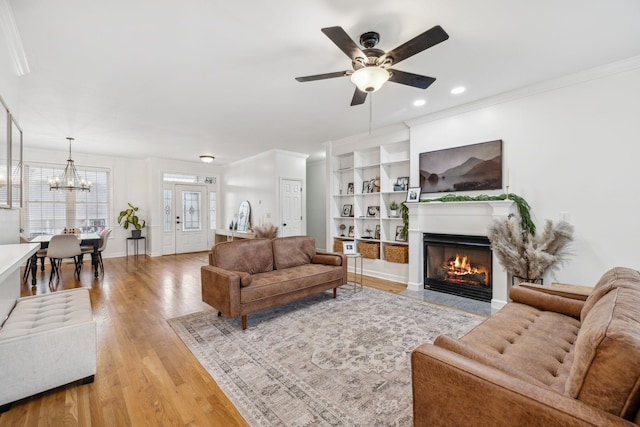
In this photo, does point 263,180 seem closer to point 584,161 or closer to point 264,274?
point 264,274

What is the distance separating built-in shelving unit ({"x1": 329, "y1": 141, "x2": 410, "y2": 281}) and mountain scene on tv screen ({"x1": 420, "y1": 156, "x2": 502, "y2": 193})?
562mm

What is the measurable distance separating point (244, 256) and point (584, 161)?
159 inches

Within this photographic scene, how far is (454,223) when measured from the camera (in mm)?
3986

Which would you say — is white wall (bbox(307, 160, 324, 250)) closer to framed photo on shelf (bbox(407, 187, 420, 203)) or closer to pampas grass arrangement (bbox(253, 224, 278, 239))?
pampas grass arrangement (bbox(253, 224, 278, 239))

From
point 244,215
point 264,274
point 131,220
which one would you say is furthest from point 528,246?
point 131,220

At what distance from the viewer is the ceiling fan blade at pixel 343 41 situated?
5.90 feet

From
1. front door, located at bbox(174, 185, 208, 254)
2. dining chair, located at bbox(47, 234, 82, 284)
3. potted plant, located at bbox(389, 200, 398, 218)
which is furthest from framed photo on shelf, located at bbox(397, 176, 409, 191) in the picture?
front door, located at bbox(174, 185, 208, 254)

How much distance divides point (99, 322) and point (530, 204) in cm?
523

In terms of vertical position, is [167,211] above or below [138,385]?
above

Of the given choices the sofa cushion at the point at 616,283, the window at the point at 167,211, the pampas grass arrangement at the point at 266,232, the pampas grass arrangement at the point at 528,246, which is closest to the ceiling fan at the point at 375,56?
the sofa cushion at the point at 616,283

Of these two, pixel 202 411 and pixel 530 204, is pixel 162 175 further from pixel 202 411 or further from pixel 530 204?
pixel 530 204

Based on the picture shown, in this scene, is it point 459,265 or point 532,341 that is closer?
point 532,341

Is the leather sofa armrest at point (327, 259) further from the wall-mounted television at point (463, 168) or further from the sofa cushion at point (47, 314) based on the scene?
the sofa cushion at point (47, 314)

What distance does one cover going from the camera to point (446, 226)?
4070mm
